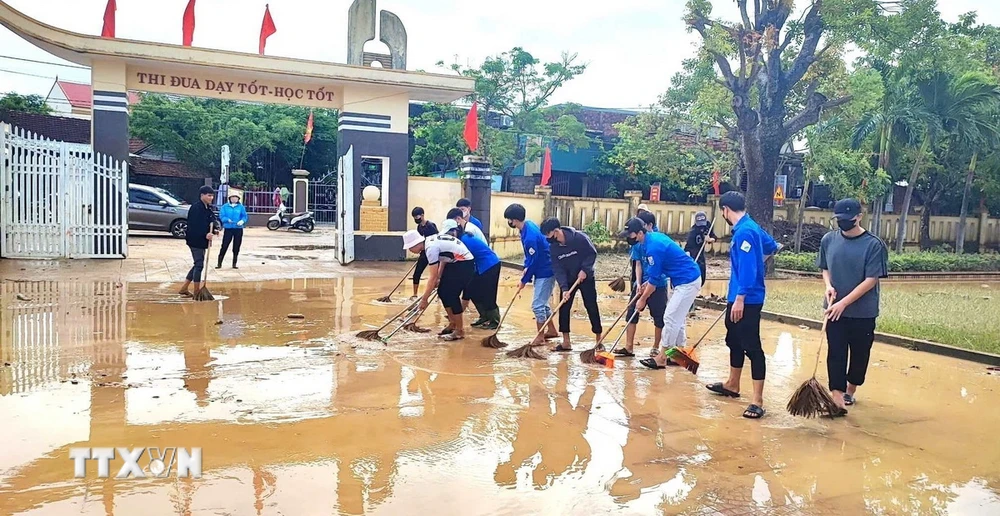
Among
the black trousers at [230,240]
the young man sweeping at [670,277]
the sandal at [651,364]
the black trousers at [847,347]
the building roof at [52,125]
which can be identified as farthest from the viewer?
the building roof at [52,125]

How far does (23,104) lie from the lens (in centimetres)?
2908

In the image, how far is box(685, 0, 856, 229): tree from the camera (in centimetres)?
1744

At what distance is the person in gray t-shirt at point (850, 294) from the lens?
535 centimetres

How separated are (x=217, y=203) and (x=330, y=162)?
29.6ft

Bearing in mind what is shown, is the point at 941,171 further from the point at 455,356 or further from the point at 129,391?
the point at 129,391

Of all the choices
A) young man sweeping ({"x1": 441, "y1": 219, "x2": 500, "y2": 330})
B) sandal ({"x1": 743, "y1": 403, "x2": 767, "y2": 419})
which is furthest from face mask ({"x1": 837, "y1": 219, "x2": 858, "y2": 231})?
young man sweeping ({"x1": 441, "y1": 219, "x2": 500, "y2": 330})

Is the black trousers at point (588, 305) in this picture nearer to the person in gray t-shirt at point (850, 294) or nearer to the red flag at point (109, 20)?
the person in gray t-shirt at point (850, 294)

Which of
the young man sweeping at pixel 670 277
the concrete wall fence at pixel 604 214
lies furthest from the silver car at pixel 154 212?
the young man sweeping at pixel 670 277

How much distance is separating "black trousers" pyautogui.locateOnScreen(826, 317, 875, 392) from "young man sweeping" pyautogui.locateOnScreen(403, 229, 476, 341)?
359cm

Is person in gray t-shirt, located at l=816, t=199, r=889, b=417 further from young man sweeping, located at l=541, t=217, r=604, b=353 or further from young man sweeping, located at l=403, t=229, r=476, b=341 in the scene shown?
young man sweeping, located at l=403, t=229, r=476, b=341

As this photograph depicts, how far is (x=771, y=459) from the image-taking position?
14.5ft

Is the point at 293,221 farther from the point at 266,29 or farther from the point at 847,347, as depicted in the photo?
the point at 847,347

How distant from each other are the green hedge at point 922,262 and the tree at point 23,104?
27569 millimetres

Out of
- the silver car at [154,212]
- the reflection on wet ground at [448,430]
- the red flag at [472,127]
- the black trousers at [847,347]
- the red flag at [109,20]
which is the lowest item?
the reflection on wet ground at [448,430]
